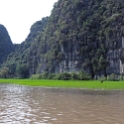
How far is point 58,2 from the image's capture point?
322 ft

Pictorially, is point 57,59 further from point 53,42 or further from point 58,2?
point 58,2

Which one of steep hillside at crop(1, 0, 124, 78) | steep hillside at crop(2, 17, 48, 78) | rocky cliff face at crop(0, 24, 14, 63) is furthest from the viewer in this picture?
rocky cliff face at crop(0, 24, 14, 63)

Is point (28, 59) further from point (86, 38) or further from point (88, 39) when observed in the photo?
point (88, 39)

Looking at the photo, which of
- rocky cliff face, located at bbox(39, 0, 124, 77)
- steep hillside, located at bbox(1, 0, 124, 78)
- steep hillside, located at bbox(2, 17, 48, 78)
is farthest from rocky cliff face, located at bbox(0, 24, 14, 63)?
rocky cliff face, located at bbox(39, 0, 124, 77)

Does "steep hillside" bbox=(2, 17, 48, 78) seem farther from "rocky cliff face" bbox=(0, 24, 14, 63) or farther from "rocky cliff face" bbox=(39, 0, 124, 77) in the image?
"rocky cliff face" bbox=(39, 0, 124, 77)

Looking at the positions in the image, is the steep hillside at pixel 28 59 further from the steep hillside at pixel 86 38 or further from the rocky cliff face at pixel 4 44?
the rocky cliff face at pixel 4 44

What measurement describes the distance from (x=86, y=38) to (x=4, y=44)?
9623 cm

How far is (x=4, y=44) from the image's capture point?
16088 cm

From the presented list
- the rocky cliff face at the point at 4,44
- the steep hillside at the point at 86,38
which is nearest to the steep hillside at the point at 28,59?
the steep hillside at the point at 86,38

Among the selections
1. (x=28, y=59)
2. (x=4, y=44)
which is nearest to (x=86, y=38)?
(x=28, y=59)

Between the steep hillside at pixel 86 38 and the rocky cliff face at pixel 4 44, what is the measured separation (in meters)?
67.5

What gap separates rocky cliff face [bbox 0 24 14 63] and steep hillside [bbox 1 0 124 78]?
221 feet

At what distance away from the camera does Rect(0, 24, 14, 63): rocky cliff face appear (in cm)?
15764

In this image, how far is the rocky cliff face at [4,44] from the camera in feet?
517
